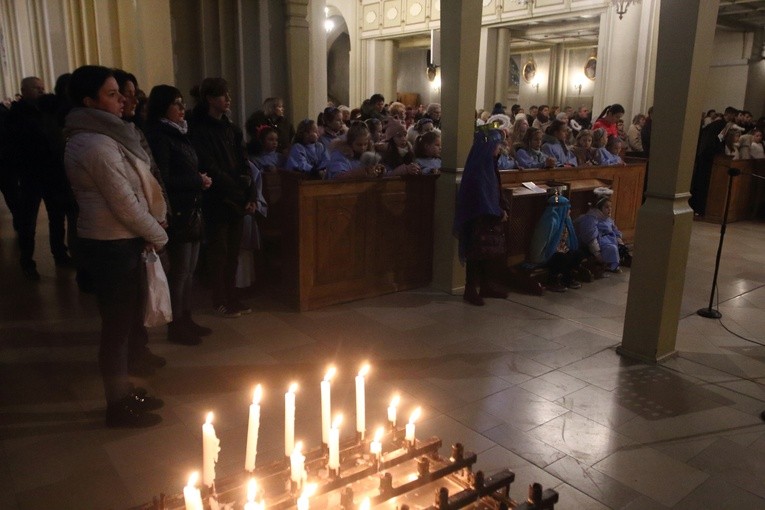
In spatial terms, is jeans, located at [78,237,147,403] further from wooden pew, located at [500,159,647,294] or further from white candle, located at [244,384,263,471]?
wooden pew, located at [500,159,647,294]

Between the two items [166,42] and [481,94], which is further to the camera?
[481,94]

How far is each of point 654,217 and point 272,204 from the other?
10.3ft

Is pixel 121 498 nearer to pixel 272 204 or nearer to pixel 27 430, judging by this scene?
pixel 27 430

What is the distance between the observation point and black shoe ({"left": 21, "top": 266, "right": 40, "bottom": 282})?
6.23 m

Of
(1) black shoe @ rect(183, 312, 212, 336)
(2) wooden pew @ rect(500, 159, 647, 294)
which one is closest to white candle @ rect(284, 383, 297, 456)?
(1) black shoe @ rect(183, 312, 212, 336)

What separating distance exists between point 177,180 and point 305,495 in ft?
9.12

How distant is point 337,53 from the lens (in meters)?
24.0

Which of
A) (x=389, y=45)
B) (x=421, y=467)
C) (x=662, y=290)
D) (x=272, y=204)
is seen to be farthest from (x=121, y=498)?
(x=389, y=45)

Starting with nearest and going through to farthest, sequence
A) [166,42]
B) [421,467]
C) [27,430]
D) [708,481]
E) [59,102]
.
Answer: [421,467] < [708,481] < [27,430] < [59,102] < [166,42]

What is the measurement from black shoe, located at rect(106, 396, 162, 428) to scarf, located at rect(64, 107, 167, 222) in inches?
40.6

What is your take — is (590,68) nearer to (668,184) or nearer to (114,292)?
(668,184)

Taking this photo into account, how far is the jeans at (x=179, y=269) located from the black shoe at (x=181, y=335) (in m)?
0.06

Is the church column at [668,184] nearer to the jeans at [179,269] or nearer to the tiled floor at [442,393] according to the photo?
the tiled floor at [442,393]

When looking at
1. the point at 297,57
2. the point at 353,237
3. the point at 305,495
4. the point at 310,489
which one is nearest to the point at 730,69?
the point at 297,57
